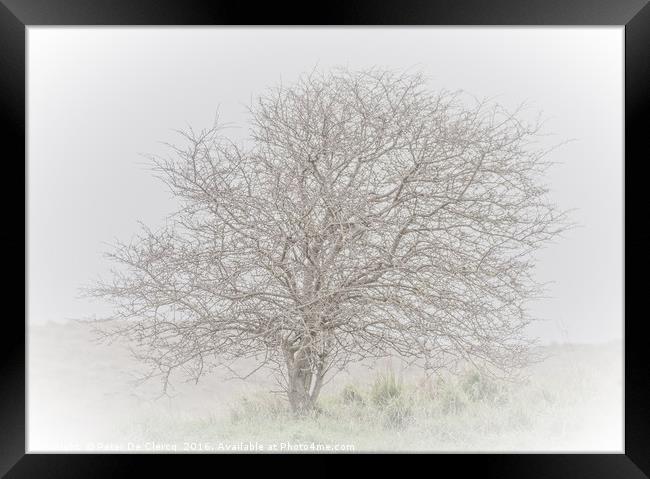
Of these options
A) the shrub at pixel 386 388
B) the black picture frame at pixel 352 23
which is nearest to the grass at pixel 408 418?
the shrub at pixel 386 388

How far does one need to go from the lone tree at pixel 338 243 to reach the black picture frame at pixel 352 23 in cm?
90

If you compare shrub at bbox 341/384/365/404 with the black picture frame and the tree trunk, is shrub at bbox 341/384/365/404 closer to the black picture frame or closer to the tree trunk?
the tree trunk

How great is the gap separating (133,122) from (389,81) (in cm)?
206

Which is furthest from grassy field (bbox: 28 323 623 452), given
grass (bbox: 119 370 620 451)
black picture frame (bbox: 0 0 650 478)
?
black picture frame (bbox: 0 0 650 478)

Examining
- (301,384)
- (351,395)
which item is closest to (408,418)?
(351,395)

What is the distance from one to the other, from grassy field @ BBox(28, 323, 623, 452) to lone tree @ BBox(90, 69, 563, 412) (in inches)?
8.7

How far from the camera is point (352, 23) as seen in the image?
13.9 ft

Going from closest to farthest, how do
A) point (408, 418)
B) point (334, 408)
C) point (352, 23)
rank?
point (352, 23)
point (408, 418)
point (334, 408)

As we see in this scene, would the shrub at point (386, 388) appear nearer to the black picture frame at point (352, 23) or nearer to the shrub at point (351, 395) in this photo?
the shrub at point (351, 395)

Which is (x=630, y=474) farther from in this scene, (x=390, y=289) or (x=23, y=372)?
(x=23, y=372)

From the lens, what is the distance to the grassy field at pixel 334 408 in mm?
4859

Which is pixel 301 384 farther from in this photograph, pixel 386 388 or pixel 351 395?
pixel 386 388

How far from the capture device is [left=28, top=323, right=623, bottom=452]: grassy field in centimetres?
486

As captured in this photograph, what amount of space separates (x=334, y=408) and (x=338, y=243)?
133 centimetres
